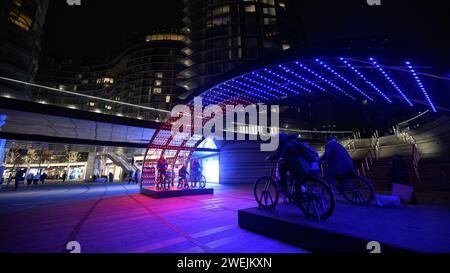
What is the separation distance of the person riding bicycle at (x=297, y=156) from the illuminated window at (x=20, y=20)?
55.1 m

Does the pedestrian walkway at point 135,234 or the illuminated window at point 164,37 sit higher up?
the illuminated window at point 164,37

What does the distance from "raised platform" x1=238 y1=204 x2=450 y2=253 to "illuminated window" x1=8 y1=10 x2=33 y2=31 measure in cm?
5552

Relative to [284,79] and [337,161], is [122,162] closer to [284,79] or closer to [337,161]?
[284,79]

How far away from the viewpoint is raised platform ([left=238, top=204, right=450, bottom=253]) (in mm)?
2674

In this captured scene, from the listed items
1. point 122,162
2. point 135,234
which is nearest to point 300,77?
point 135,234

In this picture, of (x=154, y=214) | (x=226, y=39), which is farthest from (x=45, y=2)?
(x=154, y=214)

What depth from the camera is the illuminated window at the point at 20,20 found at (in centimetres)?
3498

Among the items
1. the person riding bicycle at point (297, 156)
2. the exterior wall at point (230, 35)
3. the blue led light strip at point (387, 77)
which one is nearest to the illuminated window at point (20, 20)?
the exterior wall at point (230, 35)

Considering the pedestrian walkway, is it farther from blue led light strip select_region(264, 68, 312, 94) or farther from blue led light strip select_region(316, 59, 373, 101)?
blue led light strip select_region(316, 59, 373, 101)

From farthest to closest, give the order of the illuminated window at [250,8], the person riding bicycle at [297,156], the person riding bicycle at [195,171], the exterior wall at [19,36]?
the illuminated window at [250,8] → the exterior wall at [19,36] → the person riding bicycle at [195,171] → the person riding bicycle at [297,156]

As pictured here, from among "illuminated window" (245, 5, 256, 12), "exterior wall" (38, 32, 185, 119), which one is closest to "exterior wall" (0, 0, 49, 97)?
"exterior wall" (38, 32, 185, 119)

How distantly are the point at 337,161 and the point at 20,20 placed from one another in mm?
58063

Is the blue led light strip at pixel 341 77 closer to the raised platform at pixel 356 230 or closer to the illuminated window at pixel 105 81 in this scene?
the raised platform at pixel 356 230
